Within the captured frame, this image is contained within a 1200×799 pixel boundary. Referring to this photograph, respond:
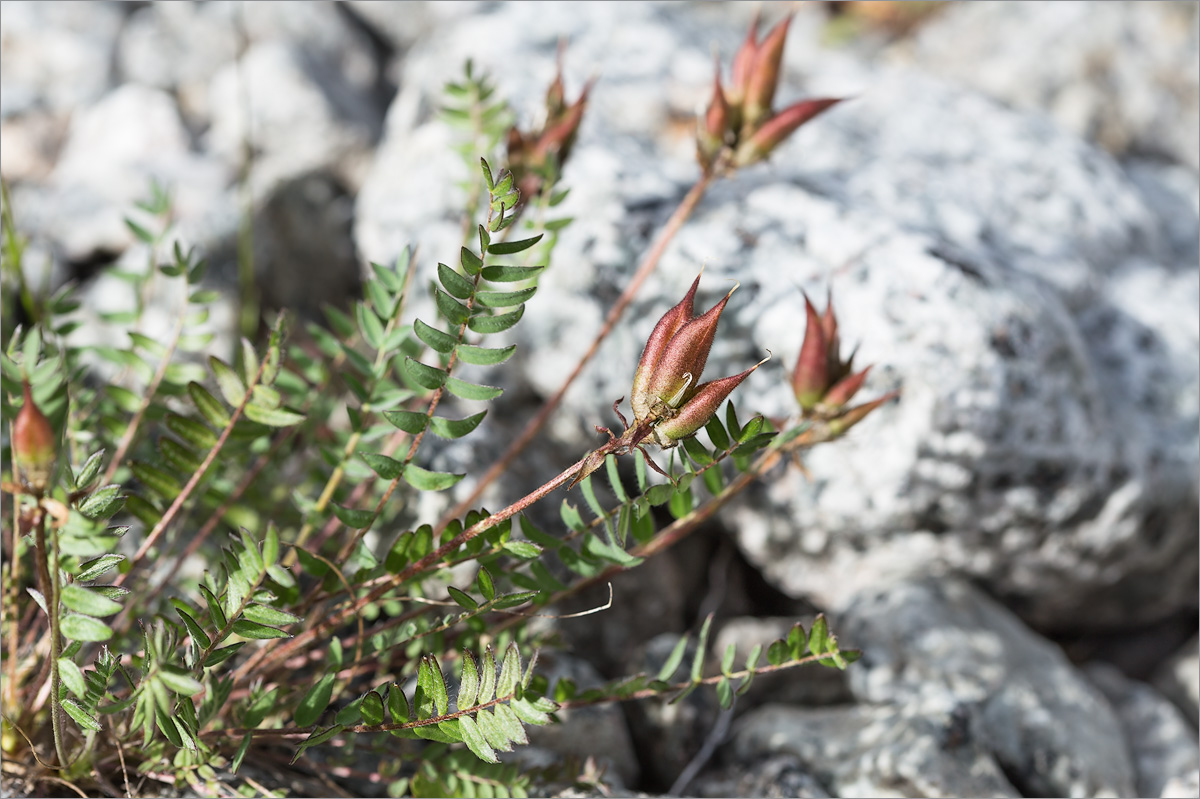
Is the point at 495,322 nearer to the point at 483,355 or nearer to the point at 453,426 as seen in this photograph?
the point at 483,355

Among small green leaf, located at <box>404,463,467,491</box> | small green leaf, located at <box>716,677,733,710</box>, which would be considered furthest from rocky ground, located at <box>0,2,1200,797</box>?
small green leaf, located at <box>404,463,467,491</box>

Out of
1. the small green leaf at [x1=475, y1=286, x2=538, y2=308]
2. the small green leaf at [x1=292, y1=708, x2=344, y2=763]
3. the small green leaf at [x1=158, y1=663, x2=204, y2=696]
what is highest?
the small green leaf at [x1=475, y1=286, x2=538, y2=308]

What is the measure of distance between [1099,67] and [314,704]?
168 inches

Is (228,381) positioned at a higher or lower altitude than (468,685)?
higher

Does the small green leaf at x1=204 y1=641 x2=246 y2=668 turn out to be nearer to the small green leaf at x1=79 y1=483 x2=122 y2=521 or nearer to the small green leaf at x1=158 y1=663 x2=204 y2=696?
the small green leaf at x1=158 y1=663 x2=204 y2=696

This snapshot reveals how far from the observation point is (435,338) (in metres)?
1.38

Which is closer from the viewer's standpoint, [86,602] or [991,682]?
[86,602]

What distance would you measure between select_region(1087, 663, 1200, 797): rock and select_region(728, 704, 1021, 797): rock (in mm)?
548

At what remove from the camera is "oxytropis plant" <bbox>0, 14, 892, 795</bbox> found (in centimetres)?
123

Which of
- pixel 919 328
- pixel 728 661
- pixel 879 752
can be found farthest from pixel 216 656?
pixel 919 328

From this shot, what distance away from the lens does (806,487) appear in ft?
7.84

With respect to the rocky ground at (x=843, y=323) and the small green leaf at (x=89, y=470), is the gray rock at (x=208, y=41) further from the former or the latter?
the small green leaf at (x=89, y=470)

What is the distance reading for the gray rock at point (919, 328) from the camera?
228cm

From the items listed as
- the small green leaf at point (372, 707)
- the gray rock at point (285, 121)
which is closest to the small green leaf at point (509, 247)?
the small green leaf at point (372, 707)
